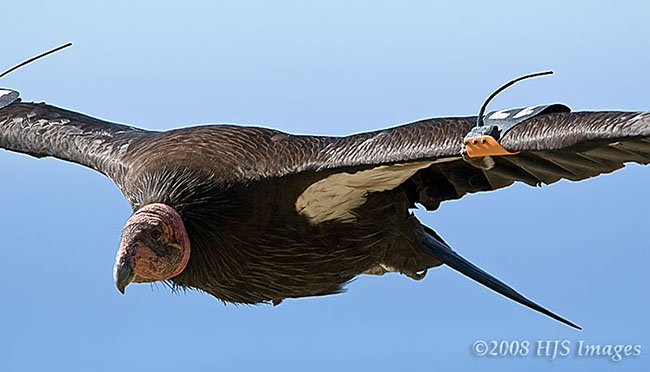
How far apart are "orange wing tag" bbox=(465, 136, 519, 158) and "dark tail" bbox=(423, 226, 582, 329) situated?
1.32 meters

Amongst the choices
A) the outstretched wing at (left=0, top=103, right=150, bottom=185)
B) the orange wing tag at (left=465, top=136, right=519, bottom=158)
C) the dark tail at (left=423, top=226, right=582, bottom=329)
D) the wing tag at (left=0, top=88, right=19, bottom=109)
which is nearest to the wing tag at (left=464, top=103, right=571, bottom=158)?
the orange wing tag at (left=465, top=136, right=519, bottom=158)

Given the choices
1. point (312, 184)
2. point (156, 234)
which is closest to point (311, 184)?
point (312, 184)

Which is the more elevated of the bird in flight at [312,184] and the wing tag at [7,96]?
the wing tag at [7,96]

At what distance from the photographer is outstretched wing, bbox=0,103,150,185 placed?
7.55 m

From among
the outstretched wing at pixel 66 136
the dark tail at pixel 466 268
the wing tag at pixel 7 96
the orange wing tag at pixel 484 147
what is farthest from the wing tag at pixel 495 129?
the wing tag at pixel 7 96

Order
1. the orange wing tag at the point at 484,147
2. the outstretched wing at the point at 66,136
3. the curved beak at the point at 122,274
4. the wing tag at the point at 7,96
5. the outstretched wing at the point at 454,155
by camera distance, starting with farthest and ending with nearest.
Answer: the wing tag at the point at 7,96 → the outstretched wing at the point at 66,136 → the curved beak at the point at 122,274 → the orange wing tag at the point at 484,147 → the outstretched wing at the point at 454,155

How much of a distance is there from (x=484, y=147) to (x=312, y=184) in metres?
0.82

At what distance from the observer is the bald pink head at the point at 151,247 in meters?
6.71

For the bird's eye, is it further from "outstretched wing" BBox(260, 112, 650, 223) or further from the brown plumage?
"outstretched wing" BBox(260, 112, 650, 223)

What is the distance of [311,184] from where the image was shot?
6.79 meters

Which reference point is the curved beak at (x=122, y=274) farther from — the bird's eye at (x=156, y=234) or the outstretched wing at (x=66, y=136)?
the outstretched wing at (x=66, y=136)

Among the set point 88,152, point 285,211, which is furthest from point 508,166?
point 88,152

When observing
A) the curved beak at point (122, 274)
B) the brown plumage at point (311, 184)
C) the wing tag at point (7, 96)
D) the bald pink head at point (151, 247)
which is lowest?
the curved beak at point (122, 274)

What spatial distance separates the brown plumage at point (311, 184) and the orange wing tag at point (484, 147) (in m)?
0.05
